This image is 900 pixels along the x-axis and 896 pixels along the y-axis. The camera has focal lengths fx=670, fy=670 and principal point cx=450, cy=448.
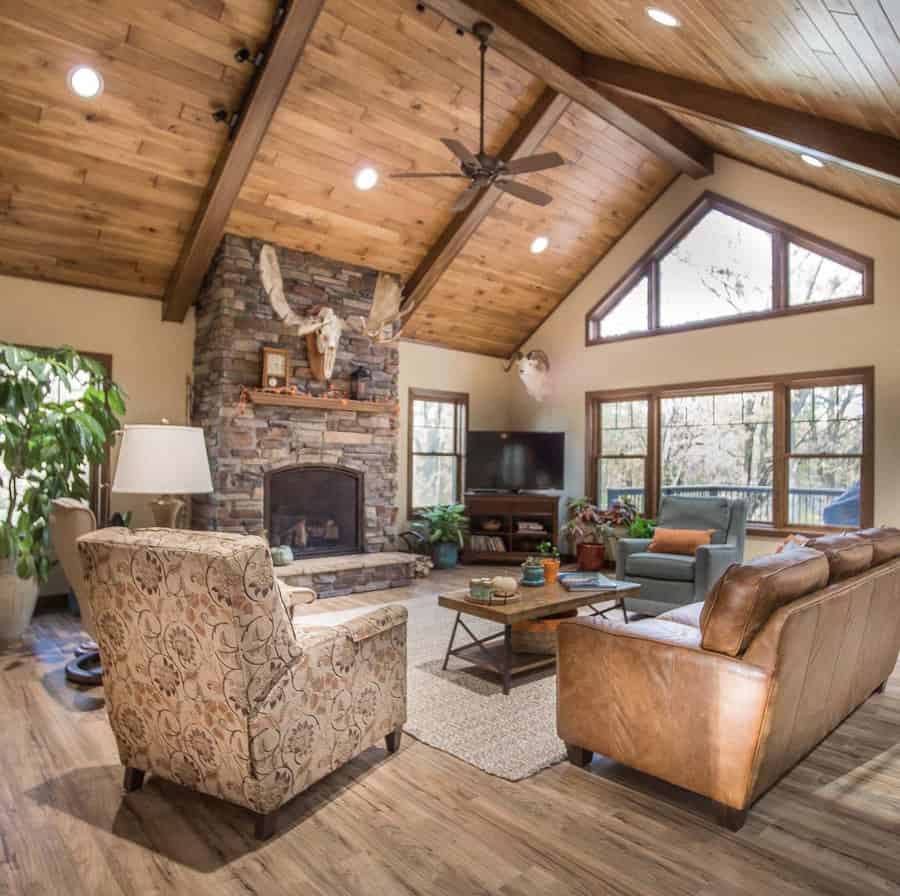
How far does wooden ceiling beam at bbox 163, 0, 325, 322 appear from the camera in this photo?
4172 millimetres

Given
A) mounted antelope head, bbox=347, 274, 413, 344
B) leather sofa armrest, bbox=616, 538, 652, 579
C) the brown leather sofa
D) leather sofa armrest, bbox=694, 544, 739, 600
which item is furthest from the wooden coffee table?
mounted antelope head, bbox=347, 274, 413, 344

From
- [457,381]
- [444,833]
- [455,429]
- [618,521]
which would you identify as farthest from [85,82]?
[618,521]

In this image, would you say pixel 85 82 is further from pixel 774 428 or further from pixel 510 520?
pixel 774 428

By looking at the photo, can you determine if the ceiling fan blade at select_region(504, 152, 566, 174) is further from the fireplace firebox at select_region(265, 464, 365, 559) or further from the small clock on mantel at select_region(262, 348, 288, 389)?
the fireplace firebox at select_region(265, 464, 365, 559)

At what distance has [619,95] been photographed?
5512mm

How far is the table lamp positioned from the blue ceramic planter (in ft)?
14.1

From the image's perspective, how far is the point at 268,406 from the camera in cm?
595

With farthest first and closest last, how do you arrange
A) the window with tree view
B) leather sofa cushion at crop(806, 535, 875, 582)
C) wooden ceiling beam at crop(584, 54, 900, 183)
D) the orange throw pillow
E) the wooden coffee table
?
the window with tree view, the orange throw pillow, wooden ceiling beam at crop(584, 54, 900, 183), the wooden coffee table, leather sofa cushion at crop(806, 535, 875, 582)

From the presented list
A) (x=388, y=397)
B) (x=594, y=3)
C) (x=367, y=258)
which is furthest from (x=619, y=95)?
(x=388, y=397)

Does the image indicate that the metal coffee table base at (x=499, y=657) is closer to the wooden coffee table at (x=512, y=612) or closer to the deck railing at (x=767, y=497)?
the wooden coffee table at (x=512, y=612)

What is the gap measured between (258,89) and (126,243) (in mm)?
1787

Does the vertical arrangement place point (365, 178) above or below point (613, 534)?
above

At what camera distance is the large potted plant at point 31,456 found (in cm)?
422

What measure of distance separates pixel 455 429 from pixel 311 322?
278cm
